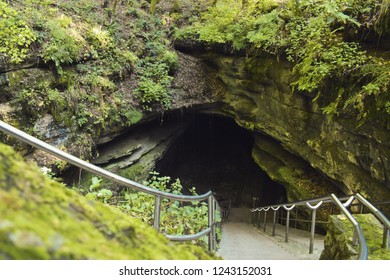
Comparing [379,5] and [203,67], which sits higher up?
[379,5]

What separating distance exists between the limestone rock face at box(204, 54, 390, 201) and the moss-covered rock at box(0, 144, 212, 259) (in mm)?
6123

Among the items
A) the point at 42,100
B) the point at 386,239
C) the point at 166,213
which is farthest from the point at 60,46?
the point at 386,239

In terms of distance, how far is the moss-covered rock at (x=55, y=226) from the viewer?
1.04 metres

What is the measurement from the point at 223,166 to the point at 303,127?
8.70 m

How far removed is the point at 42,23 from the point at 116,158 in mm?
4026

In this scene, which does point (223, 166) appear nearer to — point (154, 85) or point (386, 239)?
point (154, 85)

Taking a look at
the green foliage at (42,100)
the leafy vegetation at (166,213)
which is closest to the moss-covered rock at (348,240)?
the leafy vegetation at (166,213)

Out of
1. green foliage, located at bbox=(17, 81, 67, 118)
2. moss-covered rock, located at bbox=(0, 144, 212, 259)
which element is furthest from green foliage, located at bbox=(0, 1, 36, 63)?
→ moss-covered rock, located at bbox=(0, 144, 212, 259)

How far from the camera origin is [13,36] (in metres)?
7.02

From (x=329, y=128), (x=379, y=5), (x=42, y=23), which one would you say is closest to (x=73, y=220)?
(x=379, y=5)

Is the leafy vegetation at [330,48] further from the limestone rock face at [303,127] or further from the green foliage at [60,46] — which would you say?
the green foliage at [60,46]

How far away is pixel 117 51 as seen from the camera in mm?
9195

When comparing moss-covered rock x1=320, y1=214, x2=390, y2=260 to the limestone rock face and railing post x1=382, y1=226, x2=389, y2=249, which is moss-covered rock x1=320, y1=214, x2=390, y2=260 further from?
the limestone rock face

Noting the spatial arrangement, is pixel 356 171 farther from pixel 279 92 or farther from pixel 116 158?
pixel 116 158
